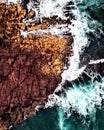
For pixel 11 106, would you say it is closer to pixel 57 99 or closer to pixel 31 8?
pixel 57 99

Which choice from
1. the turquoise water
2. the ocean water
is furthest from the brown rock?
the turquoise water

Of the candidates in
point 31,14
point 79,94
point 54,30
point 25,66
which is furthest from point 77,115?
point 31,14

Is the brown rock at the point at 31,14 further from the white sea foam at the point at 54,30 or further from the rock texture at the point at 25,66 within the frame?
the white sea foam at the point at 54,30

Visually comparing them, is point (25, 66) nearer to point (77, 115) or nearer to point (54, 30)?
point (54, 30)

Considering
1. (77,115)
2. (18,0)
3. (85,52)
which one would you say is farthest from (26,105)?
(18,0)

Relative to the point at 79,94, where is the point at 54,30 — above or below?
above

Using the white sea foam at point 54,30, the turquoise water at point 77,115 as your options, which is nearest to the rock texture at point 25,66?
the white sea foam at point 54,30
